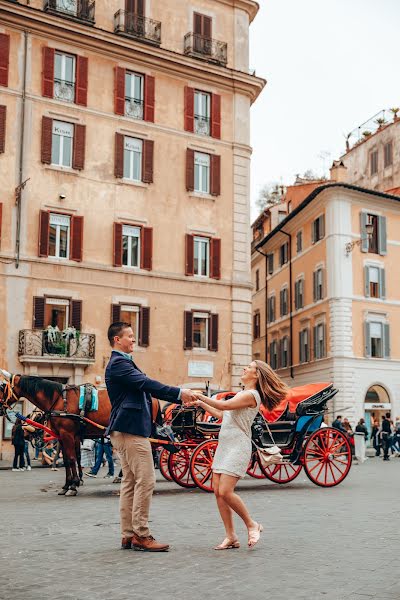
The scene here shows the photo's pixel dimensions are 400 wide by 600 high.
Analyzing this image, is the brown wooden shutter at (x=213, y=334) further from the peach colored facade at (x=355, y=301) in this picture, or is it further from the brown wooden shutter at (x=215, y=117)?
the peach colored facade at (x=355, y=301)

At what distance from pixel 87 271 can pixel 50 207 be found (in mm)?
2619

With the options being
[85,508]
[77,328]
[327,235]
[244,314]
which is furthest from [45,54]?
[85,508]

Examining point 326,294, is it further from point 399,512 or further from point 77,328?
point 399,512

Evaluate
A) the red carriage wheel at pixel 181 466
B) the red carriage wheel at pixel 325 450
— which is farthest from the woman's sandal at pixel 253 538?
the red carriage wheel at pixel 325 450

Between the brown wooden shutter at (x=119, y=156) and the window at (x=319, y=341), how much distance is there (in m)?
15.9

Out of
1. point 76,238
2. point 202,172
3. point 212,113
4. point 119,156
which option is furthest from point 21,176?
point 212,113

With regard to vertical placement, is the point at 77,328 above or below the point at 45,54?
below

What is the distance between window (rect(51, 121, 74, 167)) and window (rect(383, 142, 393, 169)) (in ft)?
90.7

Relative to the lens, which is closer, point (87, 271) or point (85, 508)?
point (85, 508)

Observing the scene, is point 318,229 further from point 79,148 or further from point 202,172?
point 79,148

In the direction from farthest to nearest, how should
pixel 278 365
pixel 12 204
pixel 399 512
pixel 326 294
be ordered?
pixel 278 365 → pixel 326 294 → pixel 12 204 → pixel 399 512

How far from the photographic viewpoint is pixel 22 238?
26.6m

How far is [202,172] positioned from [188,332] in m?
6.60

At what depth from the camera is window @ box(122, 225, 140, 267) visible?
28688mm
